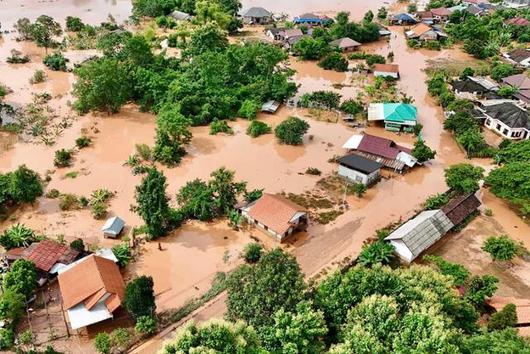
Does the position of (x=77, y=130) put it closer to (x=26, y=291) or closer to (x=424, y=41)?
(x=26, y=291)

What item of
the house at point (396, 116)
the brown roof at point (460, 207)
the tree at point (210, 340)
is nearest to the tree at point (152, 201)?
the tree at point (210, 340)

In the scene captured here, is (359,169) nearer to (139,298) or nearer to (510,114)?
(510,114)

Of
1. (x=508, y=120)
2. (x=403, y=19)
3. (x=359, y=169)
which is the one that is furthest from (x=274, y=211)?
(x=403, y=19)

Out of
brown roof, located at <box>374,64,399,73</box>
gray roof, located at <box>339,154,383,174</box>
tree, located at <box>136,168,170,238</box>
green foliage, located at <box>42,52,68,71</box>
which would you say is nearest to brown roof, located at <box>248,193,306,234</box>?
tree, located at <box>136,168,170,238</box>

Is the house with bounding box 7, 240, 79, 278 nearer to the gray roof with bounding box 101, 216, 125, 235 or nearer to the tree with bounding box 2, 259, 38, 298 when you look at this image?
the tree with bounding box 2, 259, 38, 298

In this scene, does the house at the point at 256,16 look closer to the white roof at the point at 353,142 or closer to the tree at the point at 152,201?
the white roof at the point at 353,142
